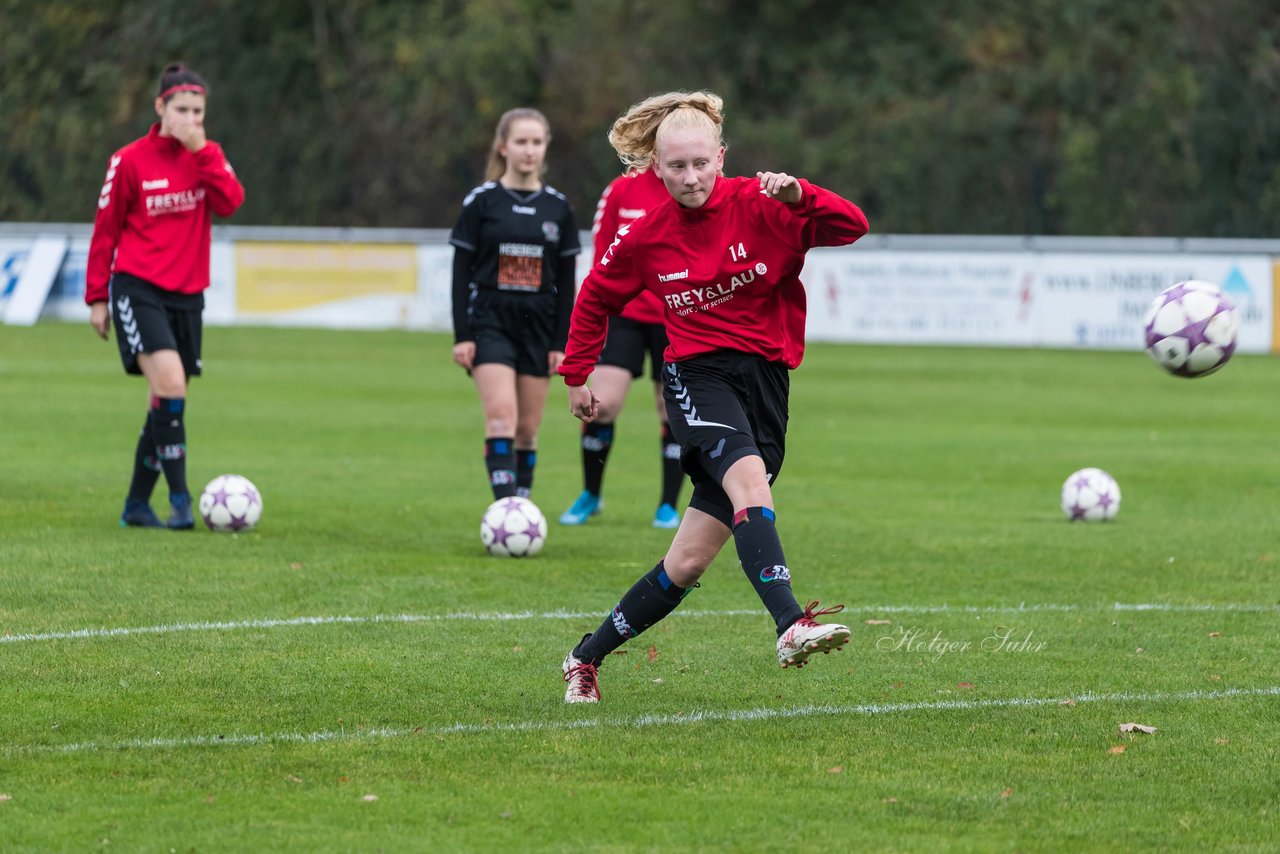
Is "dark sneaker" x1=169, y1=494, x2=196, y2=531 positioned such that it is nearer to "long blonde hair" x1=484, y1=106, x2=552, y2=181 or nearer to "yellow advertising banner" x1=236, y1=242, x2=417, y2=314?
"long blonde hair" x1=484, y1=106, x2=552, y2=181

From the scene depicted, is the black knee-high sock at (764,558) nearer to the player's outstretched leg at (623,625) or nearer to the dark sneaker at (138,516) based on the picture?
the player's outstretched leg at (623,625)

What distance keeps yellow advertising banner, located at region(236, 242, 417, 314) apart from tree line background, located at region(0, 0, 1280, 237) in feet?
33.2

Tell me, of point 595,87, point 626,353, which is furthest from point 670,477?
point 595,87

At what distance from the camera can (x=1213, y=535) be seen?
36.3 feet

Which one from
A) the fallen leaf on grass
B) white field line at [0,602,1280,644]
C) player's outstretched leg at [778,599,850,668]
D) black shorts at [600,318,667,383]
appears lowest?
the fallen leaf on grass

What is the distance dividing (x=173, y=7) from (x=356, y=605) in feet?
150

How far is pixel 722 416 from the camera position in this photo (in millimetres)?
6258

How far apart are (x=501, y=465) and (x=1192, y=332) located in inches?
149

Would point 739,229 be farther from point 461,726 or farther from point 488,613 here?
point 488,613

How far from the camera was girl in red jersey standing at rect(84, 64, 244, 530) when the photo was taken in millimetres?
10352

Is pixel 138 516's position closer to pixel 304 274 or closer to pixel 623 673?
pixel 623 673

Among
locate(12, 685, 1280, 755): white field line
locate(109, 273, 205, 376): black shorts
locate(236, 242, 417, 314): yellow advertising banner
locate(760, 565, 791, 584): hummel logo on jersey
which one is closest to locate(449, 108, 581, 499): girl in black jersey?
locate(109, 273, 205, 376): black shorts

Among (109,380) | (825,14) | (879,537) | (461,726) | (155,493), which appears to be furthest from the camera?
(825,14)

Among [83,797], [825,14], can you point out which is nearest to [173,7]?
[825,14]
